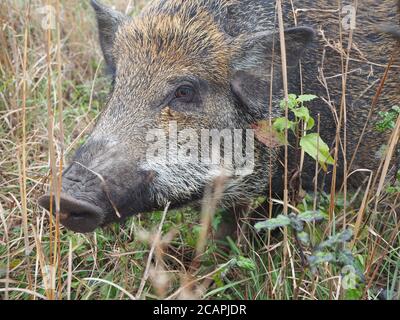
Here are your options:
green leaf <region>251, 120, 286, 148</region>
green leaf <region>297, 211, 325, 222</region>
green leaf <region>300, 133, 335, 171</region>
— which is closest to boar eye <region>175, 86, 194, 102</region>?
green leaf <region>251, 120, 286, 148</region>

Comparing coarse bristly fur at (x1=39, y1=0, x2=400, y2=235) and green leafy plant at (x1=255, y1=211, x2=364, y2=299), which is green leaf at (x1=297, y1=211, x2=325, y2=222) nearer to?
green leafy plant at (x1=255, y1=211, x2=364, y2=299)

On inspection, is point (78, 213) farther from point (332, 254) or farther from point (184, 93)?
point (332, 254)

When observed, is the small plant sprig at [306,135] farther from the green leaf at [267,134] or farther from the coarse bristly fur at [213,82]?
the coarse bristly fur at [213,82]

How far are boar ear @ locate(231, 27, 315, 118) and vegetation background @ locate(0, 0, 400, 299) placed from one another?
21.1 inches

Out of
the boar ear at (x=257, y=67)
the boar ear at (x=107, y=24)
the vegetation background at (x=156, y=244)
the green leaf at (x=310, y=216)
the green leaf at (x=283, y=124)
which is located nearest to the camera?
the green leaf at (x=310, y=216)

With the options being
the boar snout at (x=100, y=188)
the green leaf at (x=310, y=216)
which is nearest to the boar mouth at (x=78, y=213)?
the boar snout at (x=100, y=188)

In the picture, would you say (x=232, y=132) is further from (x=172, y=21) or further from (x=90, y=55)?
(x=90, y=55)

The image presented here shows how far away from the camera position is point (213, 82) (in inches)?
123

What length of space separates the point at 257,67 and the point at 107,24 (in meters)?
0.93

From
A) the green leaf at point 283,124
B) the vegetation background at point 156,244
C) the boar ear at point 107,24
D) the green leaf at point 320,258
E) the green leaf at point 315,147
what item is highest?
the boar ear at point 107,24

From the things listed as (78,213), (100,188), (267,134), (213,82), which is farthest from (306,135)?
(78,213)

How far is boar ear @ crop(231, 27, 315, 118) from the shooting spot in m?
3.12

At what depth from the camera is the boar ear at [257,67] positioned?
10.2 ft

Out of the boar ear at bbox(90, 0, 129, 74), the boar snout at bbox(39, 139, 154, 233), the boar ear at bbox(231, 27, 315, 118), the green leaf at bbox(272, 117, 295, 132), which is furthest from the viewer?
the boar ear at bbox(90, 0, 129, 74)
